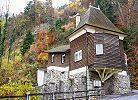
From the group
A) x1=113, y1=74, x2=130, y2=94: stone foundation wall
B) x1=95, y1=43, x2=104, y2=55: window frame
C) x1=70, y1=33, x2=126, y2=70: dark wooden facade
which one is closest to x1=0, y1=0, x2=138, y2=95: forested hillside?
x1=70, y1=33, x2=126, y2=70: dark wooden facade

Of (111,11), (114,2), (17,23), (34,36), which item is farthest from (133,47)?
(17,23)

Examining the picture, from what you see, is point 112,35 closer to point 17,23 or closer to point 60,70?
point 60,70

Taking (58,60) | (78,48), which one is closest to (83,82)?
(78,48)

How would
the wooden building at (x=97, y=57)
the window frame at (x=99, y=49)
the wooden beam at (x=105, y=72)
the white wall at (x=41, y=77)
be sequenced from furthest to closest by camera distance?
the white wall at (x=41, y=77) → the window frame at (x=99, y=49) → the wooden building at (x=97, y=57) → the wooden beam at (x=105, y=72)

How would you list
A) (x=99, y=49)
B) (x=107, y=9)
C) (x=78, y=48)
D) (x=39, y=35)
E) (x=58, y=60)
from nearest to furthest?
(x=99, y=49) → (x=78, y=48) → (x=58, y=60) → (x=107, y=9) → (x=39, y=35)

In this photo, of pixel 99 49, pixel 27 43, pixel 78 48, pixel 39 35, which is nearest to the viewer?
pixel 99 49

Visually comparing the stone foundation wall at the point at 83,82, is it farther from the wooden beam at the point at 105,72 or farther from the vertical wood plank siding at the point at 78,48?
the vertical wood plank siding at the point at 78,48

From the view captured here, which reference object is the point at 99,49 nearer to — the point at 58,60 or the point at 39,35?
the point at 58,60

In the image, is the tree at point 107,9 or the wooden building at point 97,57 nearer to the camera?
the wooden building at point 97,57

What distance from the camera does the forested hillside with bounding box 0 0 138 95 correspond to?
3666cm

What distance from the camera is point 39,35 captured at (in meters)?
52.7

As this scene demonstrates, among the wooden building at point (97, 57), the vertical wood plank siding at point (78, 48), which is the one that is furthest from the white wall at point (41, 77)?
the vertical wood plank siding at point (78, 48)

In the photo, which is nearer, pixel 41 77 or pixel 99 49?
pixel 99 49

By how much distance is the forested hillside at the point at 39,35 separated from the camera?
120 ft
